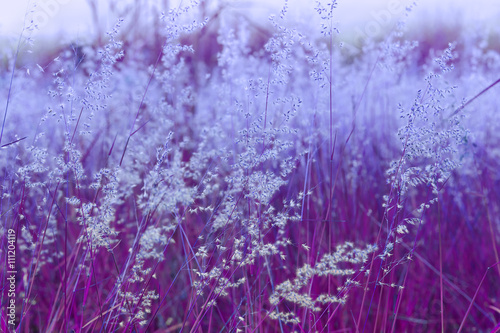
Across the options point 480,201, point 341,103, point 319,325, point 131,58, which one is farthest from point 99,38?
point 480,201

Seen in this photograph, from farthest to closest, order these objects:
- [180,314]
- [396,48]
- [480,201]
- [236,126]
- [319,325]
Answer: [480,201] < [236,126] < [180,314] < [396,48] < [319,325]

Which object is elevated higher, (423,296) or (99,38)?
(99,38)

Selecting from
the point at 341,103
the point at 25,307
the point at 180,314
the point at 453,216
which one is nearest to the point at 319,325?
the point at 180,314

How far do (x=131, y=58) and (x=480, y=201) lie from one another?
7.53 feet

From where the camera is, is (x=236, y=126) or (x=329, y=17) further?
(x=236, y=126)

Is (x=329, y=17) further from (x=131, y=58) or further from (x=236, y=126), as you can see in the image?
(x=131, y=58)

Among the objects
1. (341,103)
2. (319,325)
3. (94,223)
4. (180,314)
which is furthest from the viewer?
(341,103)

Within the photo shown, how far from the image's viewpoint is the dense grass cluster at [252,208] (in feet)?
4.36

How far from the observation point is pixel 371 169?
2479 millimetres

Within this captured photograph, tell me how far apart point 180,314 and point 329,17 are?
1261 millimetres

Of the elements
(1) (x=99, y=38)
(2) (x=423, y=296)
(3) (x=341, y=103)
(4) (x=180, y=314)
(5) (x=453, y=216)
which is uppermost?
(1) (x=99, y=38)

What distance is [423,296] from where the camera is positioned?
196 centimetres

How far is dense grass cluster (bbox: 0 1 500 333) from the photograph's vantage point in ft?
4.36

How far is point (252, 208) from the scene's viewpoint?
5.17 feet
